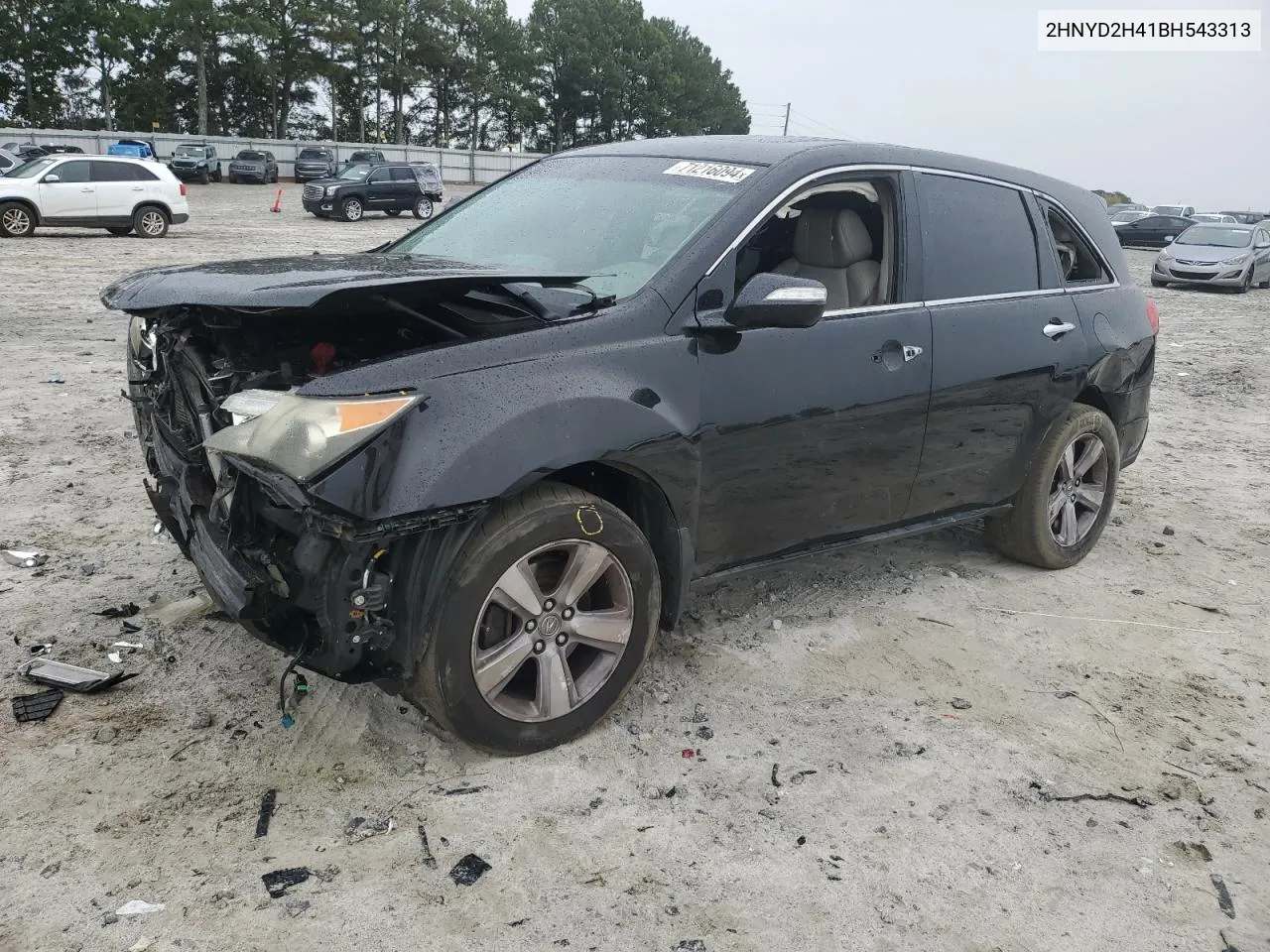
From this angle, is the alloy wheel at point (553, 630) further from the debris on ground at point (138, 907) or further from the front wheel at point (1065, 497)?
the front wheel at point (1065, 497)

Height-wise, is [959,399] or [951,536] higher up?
[959,399]

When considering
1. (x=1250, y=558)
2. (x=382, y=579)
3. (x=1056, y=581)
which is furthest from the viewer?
(x=1250, y=558)

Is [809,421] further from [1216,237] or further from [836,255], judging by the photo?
[1216,237]

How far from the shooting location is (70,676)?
11.8ft

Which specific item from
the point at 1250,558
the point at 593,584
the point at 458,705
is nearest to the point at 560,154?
the point at 593,584

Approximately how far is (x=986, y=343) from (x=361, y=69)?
2971 inches

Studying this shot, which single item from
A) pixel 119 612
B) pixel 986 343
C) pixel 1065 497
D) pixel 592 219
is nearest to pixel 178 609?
pixel 119 612

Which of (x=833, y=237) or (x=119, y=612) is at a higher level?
(x=833, y=237)

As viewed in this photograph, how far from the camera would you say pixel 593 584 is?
3.32m

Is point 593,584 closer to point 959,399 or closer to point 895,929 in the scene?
point 895,929

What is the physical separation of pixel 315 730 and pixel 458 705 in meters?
0.59

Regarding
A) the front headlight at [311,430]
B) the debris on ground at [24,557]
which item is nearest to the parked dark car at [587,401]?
the front headlight at [311,430]

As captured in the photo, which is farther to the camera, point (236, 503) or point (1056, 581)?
point (1056, 581)

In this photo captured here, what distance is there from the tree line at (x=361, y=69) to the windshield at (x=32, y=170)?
146 ft
